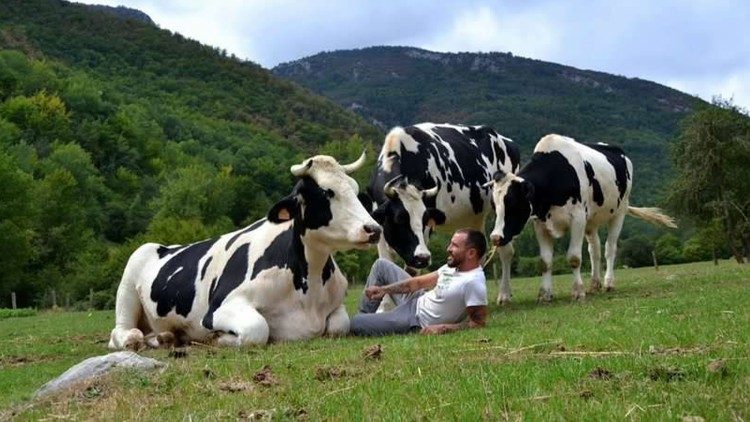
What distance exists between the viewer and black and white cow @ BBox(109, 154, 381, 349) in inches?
373

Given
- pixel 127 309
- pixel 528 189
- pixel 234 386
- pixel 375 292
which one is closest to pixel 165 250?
pixel 127 309

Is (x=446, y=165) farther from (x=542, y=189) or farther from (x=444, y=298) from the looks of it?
(x=444, y=298)

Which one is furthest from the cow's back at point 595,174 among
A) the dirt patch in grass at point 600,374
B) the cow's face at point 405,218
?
the dirt patch in grass at point 600,374

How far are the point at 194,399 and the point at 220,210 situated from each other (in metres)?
79.1

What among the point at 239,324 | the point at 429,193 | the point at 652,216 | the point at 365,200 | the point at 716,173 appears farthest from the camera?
the point at 716,173

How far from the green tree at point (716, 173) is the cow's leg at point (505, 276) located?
36193 millimetres

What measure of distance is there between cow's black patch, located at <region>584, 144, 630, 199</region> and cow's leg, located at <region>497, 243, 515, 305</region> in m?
2.78

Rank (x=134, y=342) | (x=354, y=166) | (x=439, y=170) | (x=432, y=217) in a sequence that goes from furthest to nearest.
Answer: (x=439, y=170) → (x=432, y=217) → (x=134, y=342) → (x=354, y=166)

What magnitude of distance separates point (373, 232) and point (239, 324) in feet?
5.69

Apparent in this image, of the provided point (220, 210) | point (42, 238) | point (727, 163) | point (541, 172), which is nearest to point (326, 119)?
point (220, 210)

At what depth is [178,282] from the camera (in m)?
10.9

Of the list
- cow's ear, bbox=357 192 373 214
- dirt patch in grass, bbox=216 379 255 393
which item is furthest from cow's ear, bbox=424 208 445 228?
dirt patch in grass, bbox=216 379 255 393

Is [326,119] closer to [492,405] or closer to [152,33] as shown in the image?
[152,33]

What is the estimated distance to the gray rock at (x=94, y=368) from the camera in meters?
6.19
